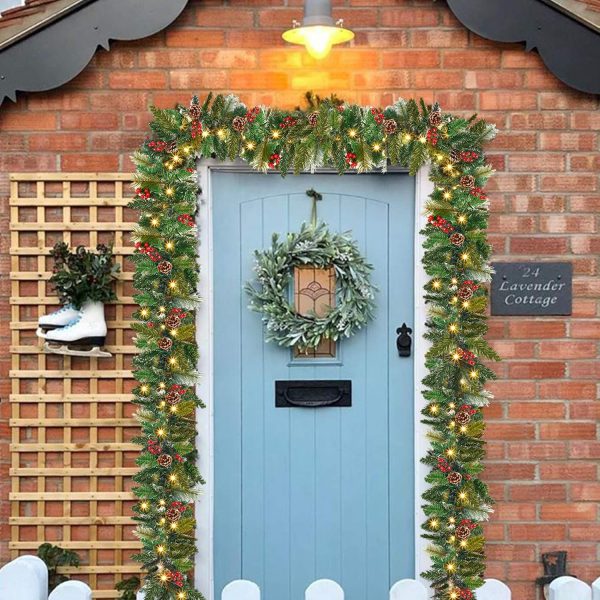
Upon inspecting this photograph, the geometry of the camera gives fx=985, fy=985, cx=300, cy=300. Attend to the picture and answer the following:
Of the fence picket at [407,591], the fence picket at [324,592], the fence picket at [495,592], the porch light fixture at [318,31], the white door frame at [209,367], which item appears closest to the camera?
the fence picket at [324,592]

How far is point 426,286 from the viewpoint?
4.64 metres

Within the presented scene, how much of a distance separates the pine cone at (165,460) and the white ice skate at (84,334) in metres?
0.56

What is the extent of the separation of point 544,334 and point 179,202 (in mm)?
1863

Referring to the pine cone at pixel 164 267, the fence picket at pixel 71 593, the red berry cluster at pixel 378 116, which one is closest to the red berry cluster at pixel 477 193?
the red berry cluster at pixel 378 116

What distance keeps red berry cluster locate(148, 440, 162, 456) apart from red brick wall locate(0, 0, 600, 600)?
76 centimetres

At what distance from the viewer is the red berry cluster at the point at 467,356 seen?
457 cm

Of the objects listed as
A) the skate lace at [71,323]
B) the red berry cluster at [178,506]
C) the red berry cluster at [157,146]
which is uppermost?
the red berry cluster at [157,146]

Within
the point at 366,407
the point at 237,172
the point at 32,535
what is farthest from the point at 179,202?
the point at 32,535

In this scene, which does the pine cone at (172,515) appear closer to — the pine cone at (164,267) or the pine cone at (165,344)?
the pine cone at (165,344)

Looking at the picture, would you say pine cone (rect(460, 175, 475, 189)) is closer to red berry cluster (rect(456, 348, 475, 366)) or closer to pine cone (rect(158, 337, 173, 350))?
red berry cluster (rect(456, 348, 475, 366))

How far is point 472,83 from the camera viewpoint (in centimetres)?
475

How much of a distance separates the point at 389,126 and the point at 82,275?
1.58 meters


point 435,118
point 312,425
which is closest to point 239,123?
point 435,118

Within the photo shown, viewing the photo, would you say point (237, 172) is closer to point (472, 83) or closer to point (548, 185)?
point (472, 83)
